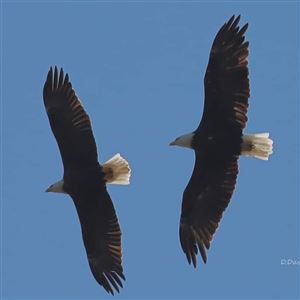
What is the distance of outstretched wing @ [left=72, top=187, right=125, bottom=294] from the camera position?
1902 cm

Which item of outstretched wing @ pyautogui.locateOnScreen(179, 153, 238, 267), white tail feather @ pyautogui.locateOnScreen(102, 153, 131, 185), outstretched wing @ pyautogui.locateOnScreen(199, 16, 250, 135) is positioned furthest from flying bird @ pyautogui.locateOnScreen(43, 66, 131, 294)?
outstretched wing @ pyautogui.locateOnScreen(199, 16, 250, 135)

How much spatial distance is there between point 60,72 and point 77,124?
31.2 inches

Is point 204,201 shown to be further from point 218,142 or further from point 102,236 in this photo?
point 102,236

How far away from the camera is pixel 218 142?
60.5 feet

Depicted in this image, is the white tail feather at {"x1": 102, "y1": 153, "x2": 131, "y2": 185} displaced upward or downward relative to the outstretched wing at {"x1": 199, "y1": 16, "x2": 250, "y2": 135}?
downward

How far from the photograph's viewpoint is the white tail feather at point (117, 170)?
1888cm

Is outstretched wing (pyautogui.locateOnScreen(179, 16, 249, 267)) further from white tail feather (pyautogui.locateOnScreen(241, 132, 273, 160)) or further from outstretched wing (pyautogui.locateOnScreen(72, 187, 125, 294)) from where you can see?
outstretched wing (pyautogui.locateOnScreen(72, 187, 125, 294))

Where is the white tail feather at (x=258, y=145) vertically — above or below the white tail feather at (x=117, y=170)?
above

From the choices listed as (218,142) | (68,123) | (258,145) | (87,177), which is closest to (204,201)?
(218,142)

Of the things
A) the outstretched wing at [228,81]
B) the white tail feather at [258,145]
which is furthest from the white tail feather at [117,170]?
the white tail feather at [258,145]

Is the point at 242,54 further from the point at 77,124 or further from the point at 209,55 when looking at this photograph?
the point at 77,124

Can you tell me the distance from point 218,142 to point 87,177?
1951 millimetres

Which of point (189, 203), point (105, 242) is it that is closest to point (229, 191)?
point (189, 203)

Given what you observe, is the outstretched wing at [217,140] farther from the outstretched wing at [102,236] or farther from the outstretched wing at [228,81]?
the outstretched wing at [102,236]
